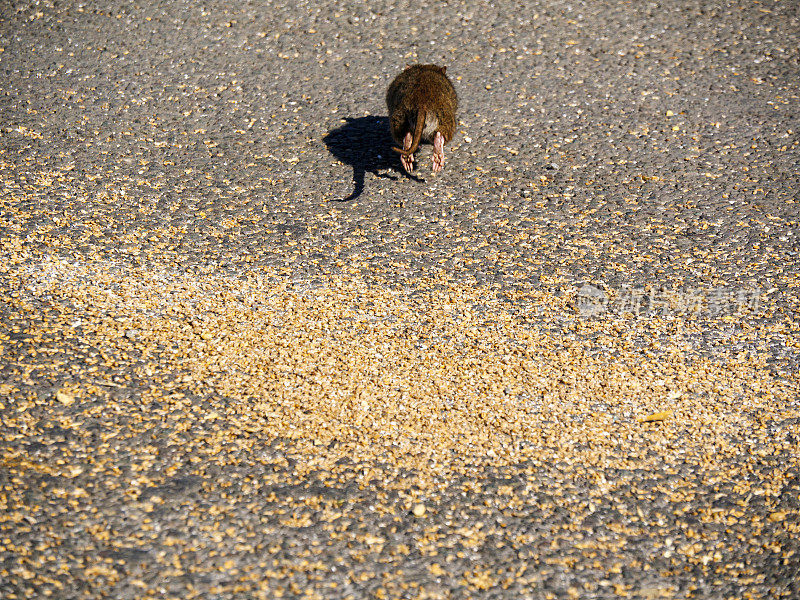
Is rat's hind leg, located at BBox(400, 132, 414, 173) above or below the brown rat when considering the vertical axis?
below

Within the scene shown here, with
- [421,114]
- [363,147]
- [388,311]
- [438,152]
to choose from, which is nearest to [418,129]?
[421,114]

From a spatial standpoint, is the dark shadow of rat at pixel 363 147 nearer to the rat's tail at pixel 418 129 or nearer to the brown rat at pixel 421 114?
the brown rat at pixel 421 114

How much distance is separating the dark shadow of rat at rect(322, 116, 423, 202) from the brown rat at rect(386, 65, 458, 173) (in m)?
0.17

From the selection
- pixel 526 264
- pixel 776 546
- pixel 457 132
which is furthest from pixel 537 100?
pixel 776 546

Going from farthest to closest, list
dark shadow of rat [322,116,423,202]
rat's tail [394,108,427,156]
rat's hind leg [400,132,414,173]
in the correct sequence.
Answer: dark shadow of rat [322,116,423,202] < rat's hind leg [400,132,414,173] < rat's tail [394,108,427,156]

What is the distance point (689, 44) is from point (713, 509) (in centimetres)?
451

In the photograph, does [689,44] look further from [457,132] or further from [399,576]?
[399,576]

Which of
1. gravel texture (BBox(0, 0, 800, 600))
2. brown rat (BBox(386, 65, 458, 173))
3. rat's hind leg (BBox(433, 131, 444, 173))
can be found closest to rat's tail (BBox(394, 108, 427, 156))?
brown rat (BBox(386, 65, 458, 173))

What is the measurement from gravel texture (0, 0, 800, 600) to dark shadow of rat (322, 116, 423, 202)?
2 centimetres

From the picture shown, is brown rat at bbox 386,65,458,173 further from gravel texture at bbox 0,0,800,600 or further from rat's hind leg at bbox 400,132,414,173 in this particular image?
gravel texture at bbox 0,0,800,600

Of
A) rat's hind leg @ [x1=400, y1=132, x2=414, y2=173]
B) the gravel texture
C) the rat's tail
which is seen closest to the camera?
the gravel texture

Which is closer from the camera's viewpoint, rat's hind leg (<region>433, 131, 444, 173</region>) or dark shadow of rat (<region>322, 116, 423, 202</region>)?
rat's hind leg (<region>433, 131, 444, 173</region>)

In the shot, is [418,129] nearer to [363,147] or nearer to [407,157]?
[407,157]

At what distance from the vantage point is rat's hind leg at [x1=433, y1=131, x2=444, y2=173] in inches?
183
